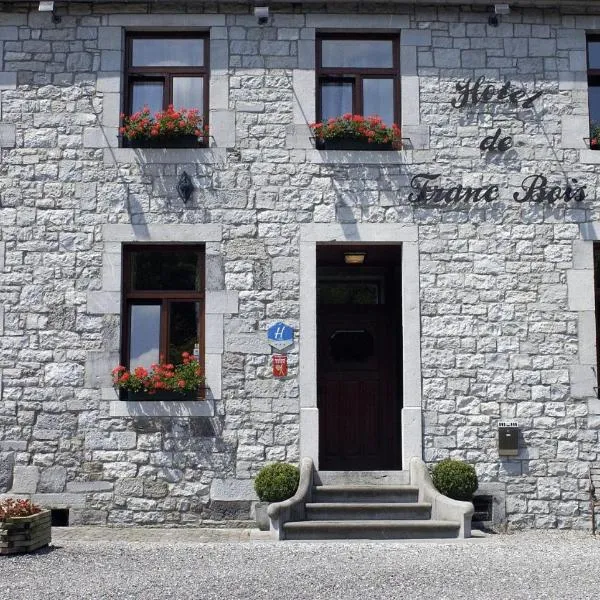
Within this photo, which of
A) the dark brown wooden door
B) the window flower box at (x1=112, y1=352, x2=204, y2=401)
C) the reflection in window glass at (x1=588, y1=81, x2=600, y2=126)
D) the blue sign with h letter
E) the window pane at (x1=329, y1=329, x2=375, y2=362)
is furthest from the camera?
the window pane at (x1=329, y1=329, x2=375, y2=362)

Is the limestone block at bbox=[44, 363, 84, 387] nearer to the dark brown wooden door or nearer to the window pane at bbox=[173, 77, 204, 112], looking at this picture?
the dark brown wooden door

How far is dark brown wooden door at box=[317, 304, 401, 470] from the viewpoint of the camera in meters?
10.7

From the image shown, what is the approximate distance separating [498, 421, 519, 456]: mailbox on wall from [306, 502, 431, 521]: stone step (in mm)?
1128

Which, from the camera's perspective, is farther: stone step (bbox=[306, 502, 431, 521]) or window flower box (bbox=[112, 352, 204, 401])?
window flower box (bbox=[112, 352, 204, 401])

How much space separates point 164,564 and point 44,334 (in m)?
3.31

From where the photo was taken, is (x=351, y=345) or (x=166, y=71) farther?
(x=351, y=345)

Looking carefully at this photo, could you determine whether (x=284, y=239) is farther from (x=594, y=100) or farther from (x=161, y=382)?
(x=594, y=100)

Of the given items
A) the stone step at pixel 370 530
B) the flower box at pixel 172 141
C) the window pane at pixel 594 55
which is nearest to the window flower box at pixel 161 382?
the stone step at pixel 370 530

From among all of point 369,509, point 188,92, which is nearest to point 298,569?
point 369,509

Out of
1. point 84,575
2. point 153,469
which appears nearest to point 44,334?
point 153,469

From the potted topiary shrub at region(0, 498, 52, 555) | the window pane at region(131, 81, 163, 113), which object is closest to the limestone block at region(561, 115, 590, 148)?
the window pane at region(131, 81, 163, 113)

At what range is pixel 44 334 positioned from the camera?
9336 mm

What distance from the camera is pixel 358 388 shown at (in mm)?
10836

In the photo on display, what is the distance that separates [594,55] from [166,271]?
5323mm
